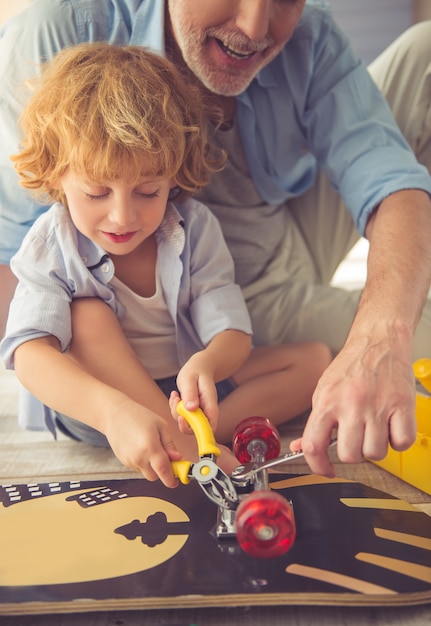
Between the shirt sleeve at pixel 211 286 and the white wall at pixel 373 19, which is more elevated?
the white wall at pixel 373 19

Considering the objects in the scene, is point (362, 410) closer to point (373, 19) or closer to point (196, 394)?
point (196, 394)

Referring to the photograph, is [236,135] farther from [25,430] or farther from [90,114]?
[25,430]

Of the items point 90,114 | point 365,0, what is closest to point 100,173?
point 90,114

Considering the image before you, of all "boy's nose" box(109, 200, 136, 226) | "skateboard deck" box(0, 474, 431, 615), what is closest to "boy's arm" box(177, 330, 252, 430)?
"skateboard deck" box(0, 474, 431, 615)

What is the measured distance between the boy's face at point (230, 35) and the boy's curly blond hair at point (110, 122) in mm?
124

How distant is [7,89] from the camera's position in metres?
1.39

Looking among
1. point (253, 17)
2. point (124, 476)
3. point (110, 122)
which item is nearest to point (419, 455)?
point (124, 476)

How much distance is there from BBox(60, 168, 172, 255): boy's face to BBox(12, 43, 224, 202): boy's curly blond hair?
2 centimetres

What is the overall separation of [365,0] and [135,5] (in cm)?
320

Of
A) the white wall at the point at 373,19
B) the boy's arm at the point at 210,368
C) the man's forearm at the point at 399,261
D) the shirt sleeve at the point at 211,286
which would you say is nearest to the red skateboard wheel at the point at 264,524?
the boy's arm at the point at 210,368

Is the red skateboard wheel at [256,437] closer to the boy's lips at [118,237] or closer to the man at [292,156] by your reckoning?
the man at [292,156]

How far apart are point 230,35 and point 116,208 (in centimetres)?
44

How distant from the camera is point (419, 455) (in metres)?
1.18

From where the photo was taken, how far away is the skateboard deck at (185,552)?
0.84m
